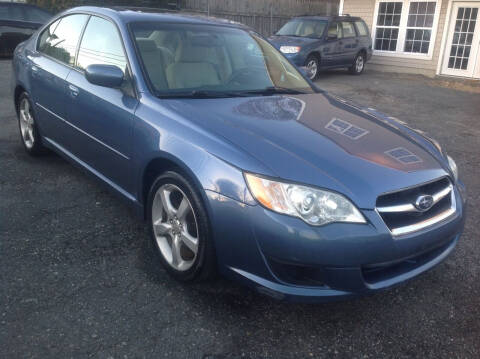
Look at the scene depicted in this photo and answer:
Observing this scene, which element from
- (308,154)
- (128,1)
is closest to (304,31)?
(128,1)

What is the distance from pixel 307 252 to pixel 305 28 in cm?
1167

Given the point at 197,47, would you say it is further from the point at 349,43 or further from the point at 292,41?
the point at 349,43

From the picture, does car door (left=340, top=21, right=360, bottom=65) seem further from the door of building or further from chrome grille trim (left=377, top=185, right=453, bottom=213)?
chrome grille trim (left=377, top=185, right=453, bottom=213)

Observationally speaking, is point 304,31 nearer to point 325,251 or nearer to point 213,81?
point 213,81

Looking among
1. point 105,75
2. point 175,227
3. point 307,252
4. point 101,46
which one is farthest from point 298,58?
point 307,252

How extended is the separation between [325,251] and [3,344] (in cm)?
170

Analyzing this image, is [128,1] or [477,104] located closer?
[477,104]

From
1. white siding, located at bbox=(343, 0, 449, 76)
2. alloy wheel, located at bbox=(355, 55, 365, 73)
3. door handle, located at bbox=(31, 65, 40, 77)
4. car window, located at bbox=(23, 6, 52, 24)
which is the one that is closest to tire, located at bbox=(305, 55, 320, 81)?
alloy wheel, located at bbox=(355, 55, 365, 73)

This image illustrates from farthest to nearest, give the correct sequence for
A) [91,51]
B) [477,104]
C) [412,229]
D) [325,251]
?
[477,104], [91,51], [412,229], [325,251]

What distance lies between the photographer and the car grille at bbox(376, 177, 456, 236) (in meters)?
2.30

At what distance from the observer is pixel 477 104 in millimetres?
9922

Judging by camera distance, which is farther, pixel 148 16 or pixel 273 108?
pixel 148 16

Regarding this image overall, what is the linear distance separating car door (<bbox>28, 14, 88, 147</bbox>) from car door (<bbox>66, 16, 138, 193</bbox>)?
161 mm

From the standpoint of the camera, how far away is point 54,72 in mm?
4059
